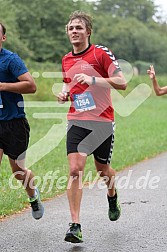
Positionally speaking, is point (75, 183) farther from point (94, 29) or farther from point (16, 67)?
point (94, 29)

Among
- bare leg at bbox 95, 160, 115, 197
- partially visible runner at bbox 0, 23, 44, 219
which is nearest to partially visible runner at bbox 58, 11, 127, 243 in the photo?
bare leg at bbox 95, 160, 115, 197

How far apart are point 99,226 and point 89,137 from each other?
1.08 m

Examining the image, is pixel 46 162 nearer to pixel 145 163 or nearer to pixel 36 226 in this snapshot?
pixel 145 163

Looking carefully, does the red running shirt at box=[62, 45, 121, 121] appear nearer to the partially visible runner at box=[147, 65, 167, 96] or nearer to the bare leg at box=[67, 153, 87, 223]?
the bare leg at box=[67, 153, 87, 223]

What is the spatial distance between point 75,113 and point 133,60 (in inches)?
3026

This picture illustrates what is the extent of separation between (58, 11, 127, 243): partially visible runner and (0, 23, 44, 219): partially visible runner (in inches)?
17.7

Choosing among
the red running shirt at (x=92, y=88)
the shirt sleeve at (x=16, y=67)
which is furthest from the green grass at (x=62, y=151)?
the shirt sleeve at (x=16, y=67)

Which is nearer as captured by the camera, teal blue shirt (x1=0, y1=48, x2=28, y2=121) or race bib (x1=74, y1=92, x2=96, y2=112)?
teal blue shirt (x1=0, y1=48, x2=28, y2=121)

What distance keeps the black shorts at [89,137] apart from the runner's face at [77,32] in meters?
0.80

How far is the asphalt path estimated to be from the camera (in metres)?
5.48

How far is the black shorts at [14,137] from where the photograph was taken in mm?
5883

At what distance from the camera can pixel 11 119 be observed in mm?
5855

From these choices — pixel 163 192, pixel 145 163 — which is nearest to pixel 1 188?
pixel 163 192

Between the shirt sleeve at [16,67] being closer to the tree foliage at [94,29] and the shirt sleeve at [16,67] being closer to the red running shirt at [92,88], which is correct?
the red running shirt at [92,88]
